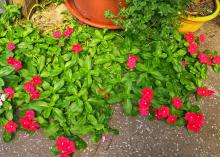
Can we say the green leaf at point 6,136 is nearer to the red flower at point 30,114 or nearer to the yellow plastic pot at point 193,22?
the red flower at point 30,114

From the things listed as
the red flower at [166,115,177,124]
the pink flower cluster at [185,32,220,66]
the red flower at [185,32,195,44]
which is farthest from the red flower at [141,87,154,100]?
the red flower at [185,32,195,44]

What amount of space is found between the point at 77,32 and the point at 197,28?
1270mm

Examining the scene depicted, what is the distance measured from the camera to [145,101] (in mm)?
2807

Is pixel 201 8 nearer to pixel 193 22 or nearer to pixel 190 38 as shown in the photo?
pixel 193 22

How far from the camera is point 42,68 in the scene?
303 cm

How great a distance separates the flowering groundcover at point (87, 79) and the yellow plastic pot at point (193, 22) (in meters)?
0.13

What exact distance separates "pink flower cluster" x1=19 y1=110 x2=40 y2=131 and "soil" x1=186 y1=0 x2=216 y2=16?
1.80m

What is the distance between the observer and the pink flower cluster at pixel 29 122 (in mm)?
2695

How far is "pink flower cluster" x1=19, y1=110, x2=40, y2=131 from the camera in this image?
270 centimetres

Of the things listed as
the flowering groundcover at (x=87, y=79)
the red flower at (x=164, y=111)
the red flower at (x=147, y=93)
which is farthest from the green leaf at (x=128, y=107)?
the red flower at (x=164, y=111)

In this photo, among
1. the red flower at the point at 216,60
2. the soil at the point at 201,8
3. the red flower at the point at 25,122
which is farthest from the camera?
the soil at the point at 201,8

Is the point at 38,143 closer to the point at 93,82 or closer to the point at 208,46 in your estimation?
the point at 93,82

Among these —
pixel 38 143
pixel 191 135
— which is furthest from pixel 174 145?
pixel 38 143

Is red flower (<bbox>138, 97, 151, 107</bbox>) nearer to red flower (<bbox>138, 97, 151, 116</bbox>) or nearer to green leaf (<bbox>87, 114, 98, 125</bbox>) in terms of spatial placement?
red flower (<bbox>138, 97, 151, 116</bbox>)
